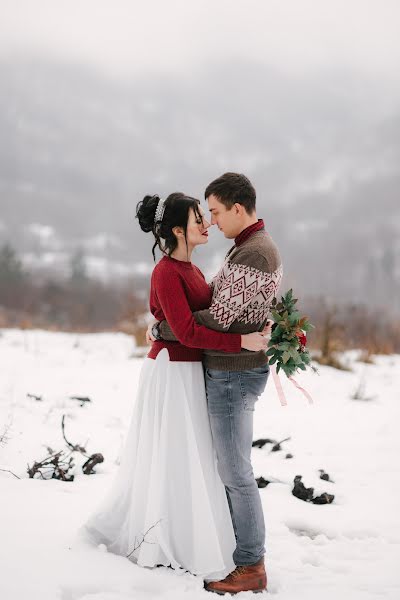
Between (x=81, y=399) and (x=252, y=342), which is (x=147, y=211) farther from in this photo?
(x=81, y=399)

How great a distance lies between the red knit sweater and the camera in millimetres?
2750

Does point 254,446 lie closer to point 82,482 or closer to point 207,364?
point 82,482

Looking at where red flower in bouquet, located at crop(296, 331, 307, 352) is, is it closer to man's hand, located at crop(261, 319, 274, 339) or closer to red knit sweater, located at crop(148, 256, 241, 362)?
man's hand, located at crop(261, 319, 274, 339)

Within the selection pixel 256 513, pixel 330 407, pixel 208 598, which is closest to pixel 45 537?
pixel 208 598

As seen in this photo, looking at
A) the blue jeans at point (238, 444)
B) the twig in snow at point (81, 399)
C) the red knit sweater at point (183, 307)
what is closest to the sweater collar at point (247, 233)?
the red knit sweater at point (183, 307)

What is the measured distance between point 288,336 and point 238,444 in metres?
0.67

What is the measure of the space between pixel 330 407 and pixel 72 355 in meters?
5.02

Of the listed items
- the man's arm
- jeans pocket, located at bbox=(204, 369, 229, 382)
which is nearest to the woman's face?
the man's arm

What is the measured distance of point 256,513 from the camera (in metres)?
2.95

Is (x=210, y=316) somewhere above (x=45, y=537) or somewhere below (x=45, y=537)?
above

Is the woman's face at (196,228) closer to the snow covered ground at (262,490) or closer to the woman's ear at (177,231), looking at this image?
the woman's ear at (177,231)

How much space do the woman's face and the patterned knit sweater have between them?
0.20m

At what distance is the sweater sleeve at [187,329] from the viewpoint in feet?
9.00

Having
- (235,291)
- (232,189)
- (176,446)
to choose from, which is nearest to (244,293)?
(235,291)
